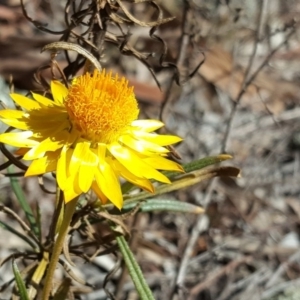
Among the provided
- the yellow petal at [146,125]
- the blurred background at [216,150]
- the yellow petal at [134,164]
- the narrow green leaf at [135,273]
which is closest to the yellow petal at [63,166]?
the yellow petal at [134,164]

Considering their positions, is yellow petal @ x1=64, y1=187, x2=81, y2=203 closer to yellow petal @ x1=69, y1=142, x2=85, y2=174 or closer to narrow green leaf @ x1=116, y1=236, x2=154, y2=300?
yellow petal @ x1=69, y1=142, x2=85, y2=174

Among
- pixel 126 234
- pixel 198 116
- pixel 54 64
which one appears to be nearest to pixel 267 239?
pixel 198 116

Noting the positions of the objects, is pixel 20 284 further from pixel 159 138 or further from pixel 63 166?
pixel 159 138

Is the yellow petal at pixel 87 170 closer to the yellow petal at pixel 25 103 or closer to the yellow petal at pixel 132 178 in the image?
the yellow petal at pixel 132 178

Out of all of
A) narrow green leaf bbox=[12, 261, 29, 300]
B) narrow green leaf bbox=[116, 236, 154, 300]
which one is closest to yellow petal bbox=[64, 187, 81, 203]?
narrow green leaf bbox=[12, 261, 29, 300]

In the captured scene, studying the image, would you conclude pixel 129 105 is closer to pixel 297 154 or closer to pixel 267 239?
pixel 267 239

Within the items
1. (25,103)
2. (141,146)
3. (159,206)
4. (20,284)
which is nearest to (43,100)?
(25,103)
